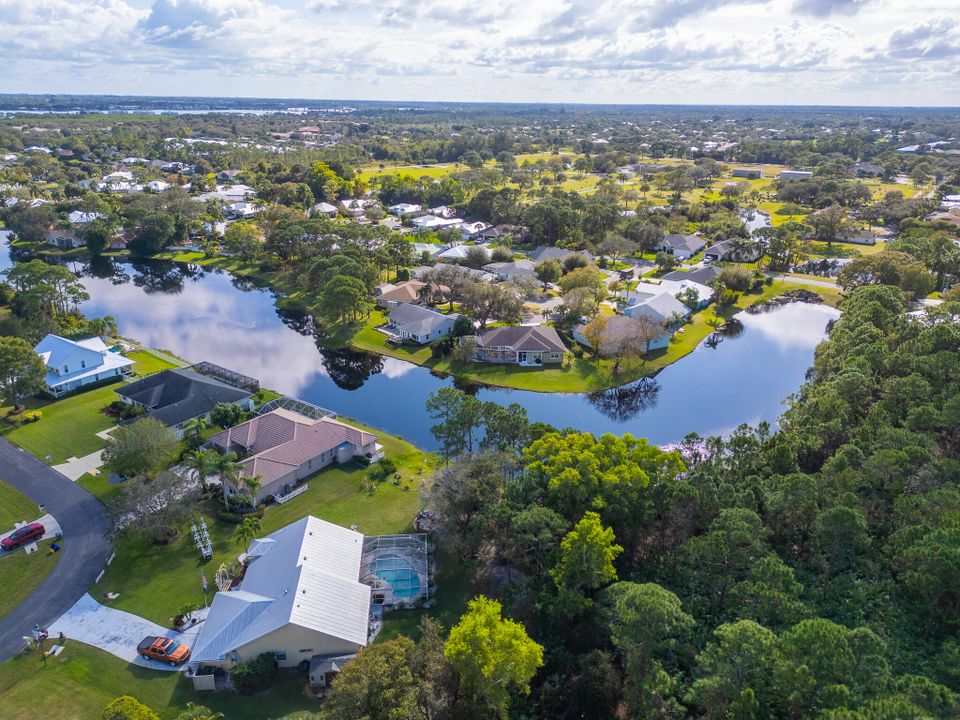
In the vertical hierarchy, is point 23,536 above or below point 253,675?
above

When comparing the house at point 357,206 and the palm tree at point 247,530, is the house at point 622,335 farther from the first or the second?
the house at point 357,206

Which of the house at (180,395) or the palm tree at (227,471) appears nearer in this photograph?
the palm tree at (227,471)

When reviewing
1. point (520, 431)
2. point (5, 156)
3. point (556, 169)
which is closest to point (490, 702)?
point (520, 431)

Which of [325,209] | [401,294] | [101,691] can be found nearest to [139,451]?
[101,691]

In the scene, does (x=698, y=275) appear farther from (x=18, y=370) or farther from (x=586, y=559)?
(x=18, y=370)

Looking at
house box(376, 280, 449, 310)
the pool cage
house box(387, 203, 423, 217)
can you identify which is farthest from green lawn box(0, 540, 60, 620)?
house box(387, 203, 423, 217)

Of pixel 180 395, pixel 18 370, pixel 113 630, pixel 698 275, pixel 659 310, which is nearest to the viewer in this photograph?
pixel 113 630

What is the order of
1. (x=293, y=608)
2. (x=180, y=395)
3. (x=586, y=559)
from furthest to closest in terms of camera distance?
(x=180, y=395) → (x=293, y=608) → (x=586, y=559)

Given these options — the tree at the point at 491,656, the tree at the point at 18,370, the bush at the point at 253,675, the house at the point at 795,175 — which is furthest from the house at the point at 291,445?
the house at the point at 795,175
